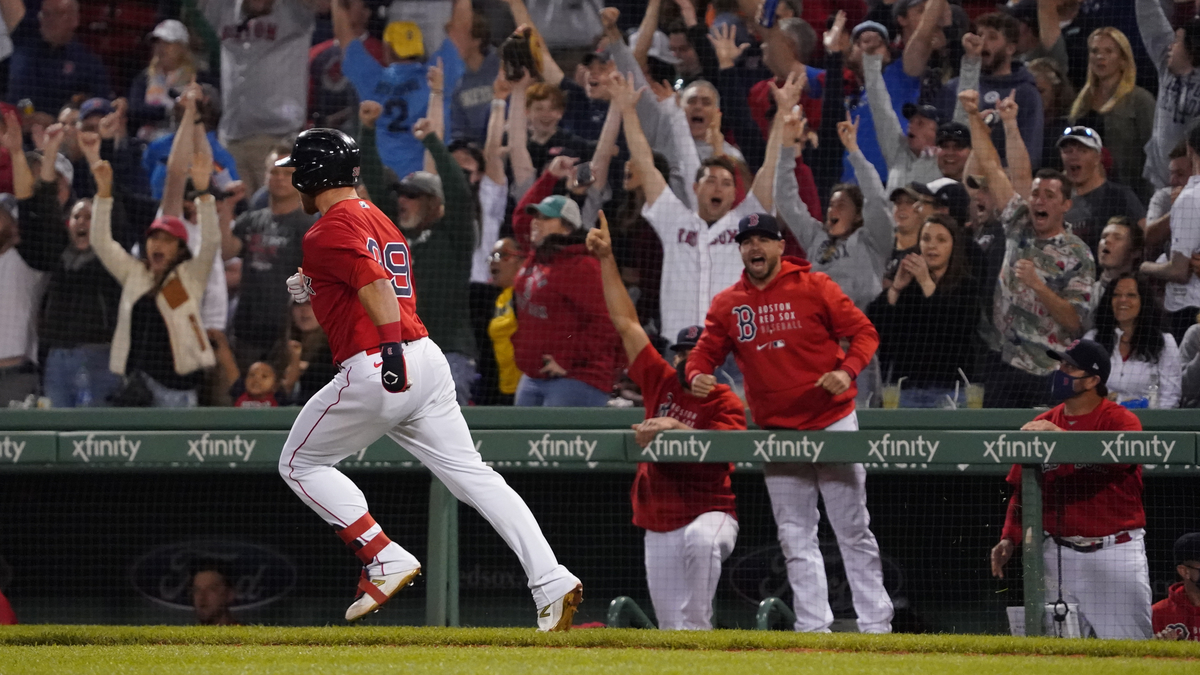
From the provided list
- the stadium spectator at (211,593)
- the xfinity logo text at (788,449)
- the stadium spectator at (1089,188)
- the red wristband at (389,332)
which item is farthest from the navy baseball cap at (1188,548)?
the stadium spectator at (211,593)

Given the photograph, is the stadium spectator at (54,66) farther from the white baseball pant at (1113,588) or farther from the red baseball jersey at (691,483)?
the white baseball pant at (1113,588)

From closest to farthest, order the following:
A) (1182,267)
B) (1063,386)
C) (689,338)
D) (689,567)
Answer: (1063,386) → (689,567) → (689,338) → (1182,267)

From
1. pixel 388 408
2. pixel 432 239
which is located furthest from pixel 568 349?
pixel 388 408

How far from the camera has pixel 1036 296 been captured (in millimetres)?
6742

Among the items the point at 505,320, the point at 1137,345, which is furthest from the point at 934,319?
the point at 505,320

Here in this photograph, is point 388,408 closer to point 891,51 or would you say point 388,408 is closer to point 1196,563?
point 1196,563

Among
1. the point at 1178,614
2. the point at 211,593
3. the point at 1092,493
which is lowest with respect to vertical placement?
the point at 211,593

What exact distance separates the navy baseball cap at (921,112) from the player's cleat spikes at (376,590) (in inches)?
182

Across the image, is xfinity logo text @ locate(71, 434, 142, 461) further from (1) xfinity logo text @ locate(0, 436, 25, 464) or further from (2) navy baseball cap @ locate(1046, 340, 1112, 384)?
(2) navy baseball cap @ locate(1046, 340, 1112, 384)

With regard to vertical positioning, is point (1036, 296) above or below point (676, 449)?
above

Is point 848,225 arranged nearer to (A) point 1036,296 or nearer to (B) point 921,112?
(B) point 921,112

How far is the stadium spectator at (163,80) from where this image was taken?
28.0 ft

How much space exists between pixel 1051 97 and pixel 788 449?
131 inches

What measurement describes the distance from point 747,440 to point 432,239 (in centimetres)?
281
